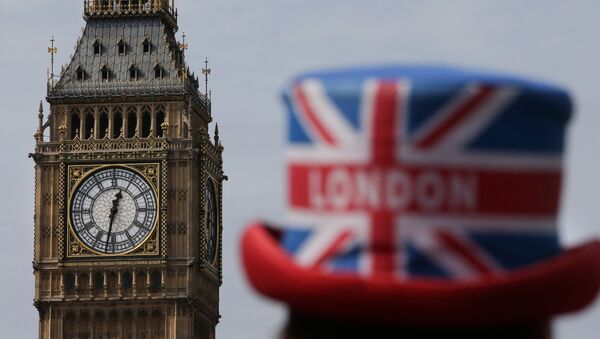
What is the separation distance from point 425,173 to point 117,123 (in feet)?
311

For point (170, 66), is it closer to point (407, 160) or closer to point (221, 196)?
point (221, 196)

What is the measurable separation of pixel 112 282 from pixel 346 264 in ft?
307

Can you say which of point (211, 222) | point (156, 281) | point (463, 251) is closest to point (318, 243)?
point (463, 251)

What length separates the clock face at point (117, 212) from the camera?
101 m

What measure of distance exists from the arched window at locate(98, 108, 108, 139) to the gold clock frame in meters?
1.68

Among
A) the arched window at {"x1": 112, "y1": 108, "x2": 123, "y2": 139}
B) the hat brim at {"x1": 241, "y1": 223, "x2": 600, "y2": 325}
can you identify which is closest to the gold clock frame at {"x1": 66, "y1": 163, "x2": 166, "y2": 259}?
the arched window at {"x1": 112, "y1": 108, "x2": 123, "y2": 139}

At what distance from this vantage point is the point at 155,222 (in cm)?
10169

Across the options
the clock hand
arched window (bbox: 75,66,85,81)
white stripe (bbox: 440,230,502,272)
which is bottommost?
white stripe (bbox: 440,230,502,272)

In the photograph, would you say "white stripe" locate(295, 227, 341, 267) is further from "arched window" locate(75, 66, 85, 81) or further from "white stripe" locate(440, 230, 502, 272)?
"arched window" locate(75, 66, 85, 81)

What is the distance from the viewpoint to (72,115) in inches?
4075

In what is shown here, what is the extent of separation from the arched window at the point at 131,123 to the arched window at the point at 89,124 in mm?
Answer: 1627

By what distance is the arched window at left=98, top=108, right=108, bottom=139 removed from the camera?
4048 inches

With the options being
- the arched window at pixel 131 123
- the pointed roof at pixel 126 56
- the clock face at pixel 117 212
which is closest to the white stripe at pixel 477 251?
the clock face at pixel 117 212

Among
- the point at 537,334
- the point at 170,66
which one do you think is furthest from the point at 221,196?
the point at 537,334
